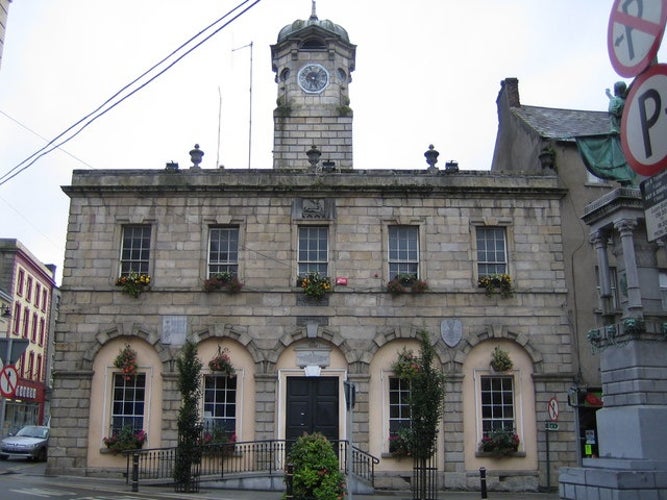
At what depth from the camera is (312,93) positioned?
27719 mm

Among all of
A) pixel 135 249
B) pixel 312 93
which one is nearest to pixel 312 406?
pixel 135 249

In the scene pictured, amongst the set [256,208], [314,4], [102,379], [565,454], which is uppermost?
[314,4]

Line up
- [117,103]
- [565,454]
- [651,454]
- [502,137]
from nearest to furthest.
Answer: [651,454] < [117,103] < [565,454] < [502,137]

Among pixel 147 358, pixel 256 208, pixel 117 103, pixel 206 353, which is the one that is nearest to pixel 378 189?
pixel 256 208

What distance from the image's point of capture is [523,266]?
22.2m

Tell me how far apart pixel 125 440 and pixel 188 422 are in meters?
2.90

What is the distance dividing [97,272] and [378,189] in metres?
8.86

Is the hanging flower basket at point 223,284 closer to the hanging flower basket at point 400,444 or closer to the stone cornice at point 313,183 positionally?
the stone cornice at point 313,183

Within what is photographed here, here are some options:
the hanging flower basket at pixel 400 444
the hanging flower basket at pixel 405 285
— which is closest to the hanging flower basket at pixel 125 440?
the hanging flower basket at pixel 400 444

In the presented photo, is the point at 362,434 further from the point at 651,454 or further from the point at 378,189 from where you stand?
the point at 651,454

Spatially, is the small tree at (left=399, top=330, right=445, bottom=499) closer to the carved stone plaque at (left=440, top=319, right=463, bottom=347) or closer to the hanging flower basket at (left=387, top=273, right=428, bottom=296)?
the carved stone plaque at (left=440, top=319, right=463, bottom=347)

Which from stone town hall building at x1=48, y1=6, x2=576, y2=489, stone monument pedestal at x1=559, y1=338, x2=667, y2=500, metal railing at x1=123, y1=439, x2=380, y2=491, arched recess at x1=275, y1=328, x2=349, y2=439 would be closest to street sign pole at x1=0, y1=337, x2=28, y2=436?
metal railing at x1=123, y1=439, x2=380, y2=491

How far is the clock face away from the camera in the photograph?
91.0 ft

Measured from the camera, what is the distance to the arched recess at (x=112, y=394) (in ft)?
69.1
